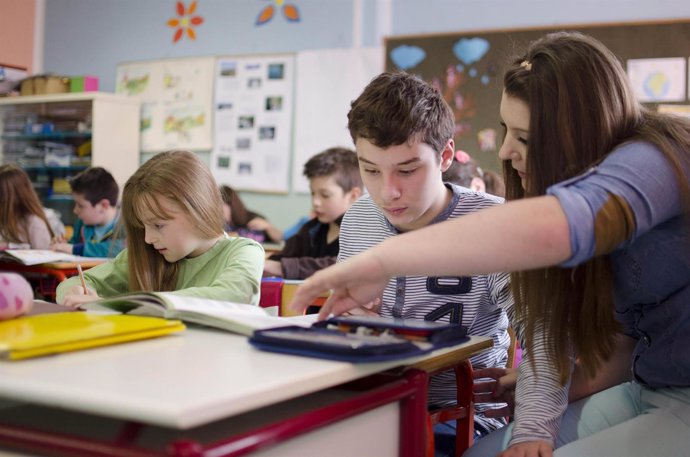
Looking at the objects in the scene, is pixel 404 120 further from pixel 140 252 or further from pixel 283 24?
pixel 283 24

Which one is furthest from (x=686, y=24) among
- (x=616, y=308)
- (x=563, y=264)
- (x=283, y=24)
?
(x=563, y=264)

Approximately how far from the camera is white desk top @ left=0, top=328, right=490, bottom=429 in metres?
0.65

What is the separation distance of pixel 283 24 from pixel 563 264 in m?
5.04

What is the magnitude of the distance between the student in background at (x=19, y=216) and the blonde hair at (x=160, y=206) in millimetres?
2625

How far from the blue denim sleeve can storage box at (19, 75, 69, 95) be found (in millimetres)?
6077

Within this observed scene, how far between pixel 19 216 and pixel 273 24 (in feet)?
7.67

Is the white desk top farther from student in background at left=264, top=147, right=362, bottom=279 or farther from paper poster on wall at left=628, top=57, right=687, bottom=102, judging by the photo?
paper poster on wall at left=628, top=57, right=687, bottom=102

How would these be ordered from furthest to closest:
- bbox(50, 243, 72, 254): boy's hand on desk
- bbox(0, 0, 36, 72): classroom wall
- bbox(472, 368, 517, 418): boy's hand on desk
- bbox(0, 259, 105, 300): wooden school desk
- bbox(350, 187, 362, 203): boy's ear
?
1. bbox(0, 0, 36, 72): classroom wall
2. bbox(50, 243, 72, 254): boy's hand on desk
3. bbox(350, 187, 362, 203): boy's ear
4. bbox(0, 259, 105, 300): wooden school desk
5. bbox(472, 368, 517, 418): boy's hand on desk

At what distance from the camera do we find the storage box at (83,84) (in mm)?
6316

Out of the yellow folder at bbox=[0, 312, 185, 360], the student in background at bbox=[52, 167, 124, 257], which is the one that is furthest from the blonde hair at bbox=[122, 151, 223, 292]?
the student in background at bbox=[52, 167, 124, 257]

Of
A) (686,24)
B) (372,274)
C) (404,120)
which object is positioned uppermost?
(686,24)

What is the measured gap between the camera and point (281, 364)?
33.7 inches

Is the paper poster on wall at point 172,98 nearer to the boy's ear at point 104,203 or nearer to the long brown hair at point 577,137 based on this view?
the boy's ear at point 104,203

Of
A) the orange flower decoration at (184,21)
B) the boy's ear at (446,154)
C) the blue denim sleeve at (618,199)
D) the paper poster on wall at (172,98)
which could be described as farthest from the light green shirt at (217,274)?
the orange flower decoration at (184,21)
